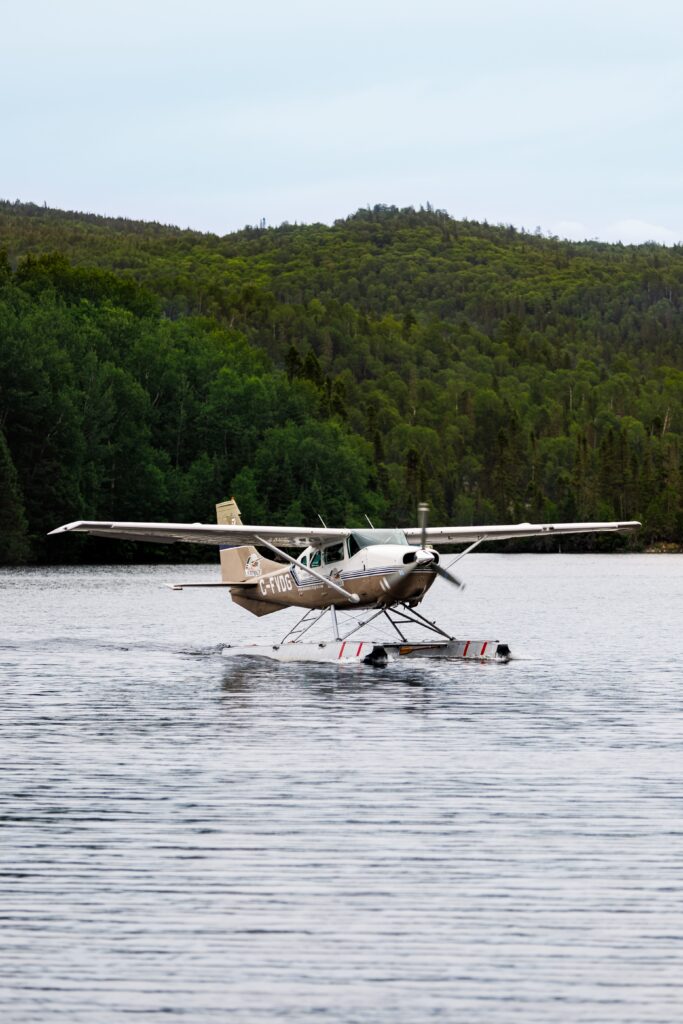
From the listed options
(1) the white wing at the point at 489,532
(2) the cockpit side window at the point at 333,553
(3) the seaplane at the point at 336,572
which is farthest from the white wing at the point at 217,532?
(1) the white wing at the point at 489,532

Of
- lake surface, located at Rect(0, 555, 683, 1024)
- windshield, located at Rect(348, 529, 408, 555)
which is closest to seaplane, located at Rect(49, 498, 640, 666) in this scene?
windshield, located at Rect(348, 529, 408, 555)

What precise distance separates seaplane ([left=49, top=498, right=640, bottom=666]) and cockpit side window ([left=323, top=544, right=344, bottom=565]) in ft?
0.05

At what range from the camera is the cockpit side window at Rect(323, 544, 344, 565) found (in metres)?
22.4

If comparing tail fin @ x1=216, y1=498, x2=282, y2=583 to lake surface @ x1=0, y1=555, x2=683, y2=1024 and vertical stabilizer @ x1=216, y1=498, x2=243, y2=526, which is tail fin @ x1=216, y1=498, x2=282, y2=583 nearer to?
vertical stabilizer @ x1=216, y1=498, x2=243, y2=526

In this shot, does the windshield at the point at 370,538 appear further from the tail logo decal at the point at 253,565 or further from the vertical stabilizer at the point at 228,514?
the vertical stabilizer at the point at 228,514

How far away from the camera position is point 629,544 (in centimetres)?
14588

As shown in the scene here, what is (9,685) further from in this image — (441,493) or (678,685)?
(441,493)

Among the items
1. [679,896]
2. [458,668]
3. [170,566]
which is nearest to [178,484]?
[170,566]

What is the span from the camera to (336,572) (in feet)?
72.8

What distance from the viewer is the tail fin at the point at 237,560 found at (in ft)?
83.8

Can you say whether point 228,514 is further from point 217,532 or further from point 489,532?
point 489,532

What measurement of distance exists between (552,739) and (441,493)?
161146mm

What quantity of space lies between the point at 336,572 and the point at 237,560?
408 cm

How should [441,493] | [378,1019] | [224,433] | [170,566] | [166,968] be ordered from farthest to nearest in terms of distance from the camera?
[441,493] → [224,433] → [170,566] → [166,968] → [378,1019]
